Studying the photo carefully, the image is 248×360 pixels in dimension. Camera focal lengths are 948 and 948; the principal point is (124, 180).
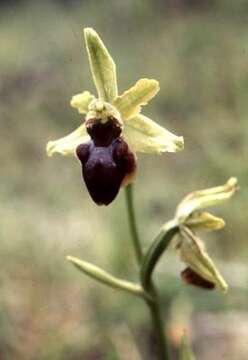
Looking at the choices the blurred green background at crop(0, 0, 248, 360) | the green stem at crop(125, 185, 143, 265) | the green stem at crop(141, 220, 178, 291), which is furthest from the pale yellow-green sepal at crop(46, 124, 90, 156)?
the blurred green background at crop(0, 0, 248, 360)

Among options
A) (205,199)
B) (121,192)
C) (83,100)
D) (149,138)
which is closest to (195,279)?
(205,199)

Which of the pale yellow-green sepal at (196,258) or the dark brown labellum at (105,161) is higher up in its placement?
the dark brown labellum at (105,161)

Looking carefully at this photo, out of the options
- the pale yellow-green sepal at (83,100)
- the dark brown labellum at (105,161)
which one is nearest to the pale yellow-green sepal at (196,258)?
the dark brown labellum at (105,161)

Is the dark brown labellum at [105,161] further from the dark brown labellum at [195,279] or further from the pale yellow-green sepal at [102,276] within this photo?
the dark brown labellum at [195,279]

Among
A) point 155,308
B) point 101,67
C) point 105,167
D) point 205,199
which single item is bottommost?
point 155,308

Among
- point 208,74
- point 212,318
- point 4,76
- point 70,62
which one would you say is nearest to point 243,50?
point 208,74

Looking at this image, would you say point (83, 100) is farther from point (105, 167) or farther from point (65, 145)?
point (105, 167)
